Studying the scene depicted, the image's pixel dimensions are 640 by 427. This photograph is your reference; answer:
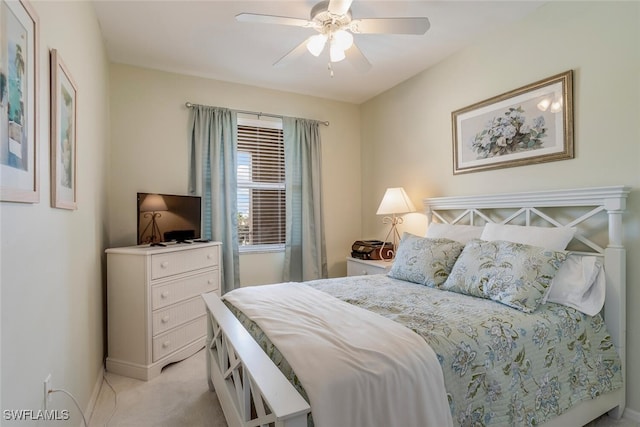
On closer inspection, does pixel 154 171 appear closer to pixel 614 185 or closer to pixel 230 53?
pixel 230 53

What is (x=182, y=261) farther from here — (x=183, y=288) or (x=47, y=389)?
(x=47, y=389)

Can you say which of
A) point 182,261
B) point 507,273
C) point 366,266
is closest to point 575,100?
point 507,273

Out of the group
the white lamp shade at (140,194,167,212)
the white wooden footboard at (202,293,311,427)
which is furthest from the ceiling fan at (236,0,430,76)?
the white wooden footboard at (202,293,311,427)

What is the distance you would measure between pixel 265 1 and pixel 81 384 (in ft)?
8.42

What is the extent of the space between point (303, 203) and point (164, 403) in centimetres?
227

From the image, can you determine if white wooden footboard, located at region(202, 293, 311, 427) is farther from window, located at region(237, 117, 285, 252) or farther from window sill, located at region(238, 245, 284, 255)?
window, located at region(237, 117, 285, 252)

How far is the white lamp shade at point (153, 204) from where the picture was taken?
260cm

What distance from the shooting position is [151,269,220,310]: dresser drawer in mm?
2428

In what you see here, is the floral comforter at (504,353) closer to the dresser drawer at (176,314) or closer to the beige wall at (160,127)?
the dresser drawer at (176,314)

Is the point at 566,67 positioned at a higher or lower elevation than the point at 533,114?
higher

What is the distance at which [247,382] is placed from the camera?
1.29m

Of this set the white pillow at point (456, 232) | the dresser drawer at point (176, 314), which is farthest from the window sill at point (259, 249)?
the white pillow at point (456, 232)

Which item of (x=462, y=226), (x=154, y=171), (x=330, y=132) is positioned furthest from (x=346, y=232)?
(x=154, y=171)

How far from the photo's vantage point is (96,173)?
2.32 metres
